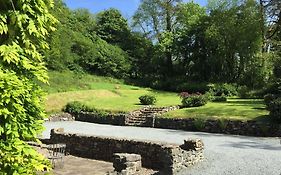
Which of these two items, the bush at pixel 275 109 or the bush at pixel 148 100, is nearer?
the bush at pixel 275 109

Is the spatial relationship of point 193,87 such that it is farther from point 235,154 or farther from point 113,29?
point 235,154

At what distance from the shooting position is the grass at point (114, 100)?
912 inches

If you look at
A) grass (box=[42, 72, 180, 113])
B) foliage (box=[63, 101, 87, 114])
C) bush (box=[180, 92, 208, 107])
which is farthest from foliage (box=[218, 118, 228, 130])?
foliage (box=[63, 101, 87, 114])

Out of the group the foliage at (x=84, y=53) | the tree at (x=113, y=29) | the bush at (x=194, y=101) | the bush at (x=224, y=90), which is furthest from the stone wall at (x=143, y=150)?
the tree at (x=113, y=29)

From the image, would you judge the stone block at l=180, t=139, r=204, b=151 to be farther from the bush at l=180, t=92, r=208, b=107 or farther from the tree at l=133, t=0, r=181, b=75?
the tree at l=133, t=0, r=181, b=75

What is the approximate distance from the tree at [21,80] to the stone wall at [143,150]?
26.6 feet

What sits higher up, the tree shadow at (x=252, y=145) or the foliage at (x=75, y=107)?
the foliage at (x=75, y=107)

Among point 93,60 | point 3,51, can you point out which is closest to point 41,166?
point 3,51

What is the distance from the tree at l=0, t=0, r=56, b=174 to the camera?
389 centimetres

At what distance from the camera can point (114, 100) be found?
109 ft

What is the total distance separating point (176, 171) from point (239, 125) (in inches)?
376

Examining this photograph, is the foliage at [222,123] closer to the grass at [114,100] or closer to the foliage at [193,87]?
the grass at [114,100]

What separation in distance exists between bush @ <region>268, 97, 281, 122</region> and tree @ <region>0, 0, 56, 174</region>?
1711 cm

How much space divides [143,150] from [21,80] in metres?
10.2
